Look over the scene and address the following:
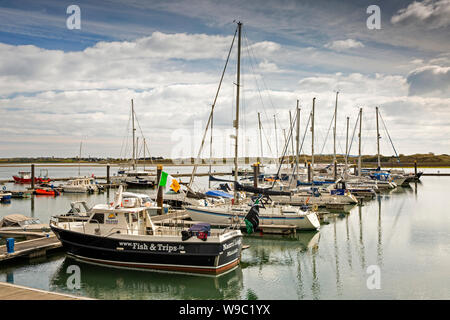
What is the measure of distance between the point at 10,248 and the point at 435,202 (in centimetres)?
4542

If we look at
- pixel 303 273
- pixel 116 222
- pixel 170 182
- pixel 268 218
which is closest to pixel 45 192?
pixel 268 218

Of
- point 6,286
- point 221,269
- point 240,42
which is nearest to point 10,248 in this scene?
point 6,286

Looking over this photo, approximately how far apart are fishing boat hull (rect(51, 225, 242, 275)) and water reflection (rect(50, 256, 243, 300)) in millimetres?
331

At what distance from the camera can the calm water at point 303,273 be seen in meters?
15.5

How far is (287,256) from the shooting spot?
→ 2147 centimetres

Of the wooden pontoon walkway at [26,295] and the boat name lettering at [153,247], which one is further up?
the boat name lettering at [153,247]

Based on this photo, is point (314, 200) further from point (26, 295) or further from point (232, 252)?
point (26, 295)

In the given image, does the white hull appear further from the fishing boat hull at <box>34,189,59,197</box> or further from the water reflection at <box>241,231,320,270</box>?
the fishing boat hull at <box>34,189,59,197</box>

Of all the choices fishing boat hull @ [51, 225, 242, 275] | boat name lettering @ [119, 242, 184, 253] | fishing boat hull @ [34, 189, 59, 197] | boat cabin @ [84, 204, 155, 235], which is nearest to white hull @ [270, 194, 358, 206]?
fishing boat hull @ [51, 225, 242, 275]

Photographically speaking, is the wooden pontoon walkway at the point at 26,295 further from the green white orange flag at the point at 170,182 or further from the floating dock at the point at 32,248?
the green white orange flag at the point at 170,182

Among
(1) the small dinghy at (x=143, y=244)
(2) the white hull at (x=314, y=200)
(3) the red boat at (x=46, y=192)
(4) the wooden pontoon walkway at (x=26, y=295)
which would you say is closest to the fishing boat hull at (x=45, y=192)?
(3) the red boat at (x=46, y=192)

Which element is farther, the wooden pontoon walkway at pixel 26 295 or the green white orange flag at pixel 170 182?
the green white orange flag at pixel 170 182

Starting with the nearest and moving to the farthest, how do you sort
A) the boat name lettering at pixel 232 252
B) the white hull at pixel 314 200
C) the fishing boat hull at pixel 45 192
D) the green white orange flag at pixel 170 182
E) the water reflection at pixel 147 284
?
1. the water reflection at pixel 147 284
2. the boat name lettering at pixel 232 252
3. the green white orange flag at pixel 170 182
4. the white hull at pixel 314 200
5. the fishing boat hull at pixel 45 192

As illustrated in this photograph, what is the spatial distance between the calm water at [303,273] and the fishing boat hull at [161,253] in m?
0.40
